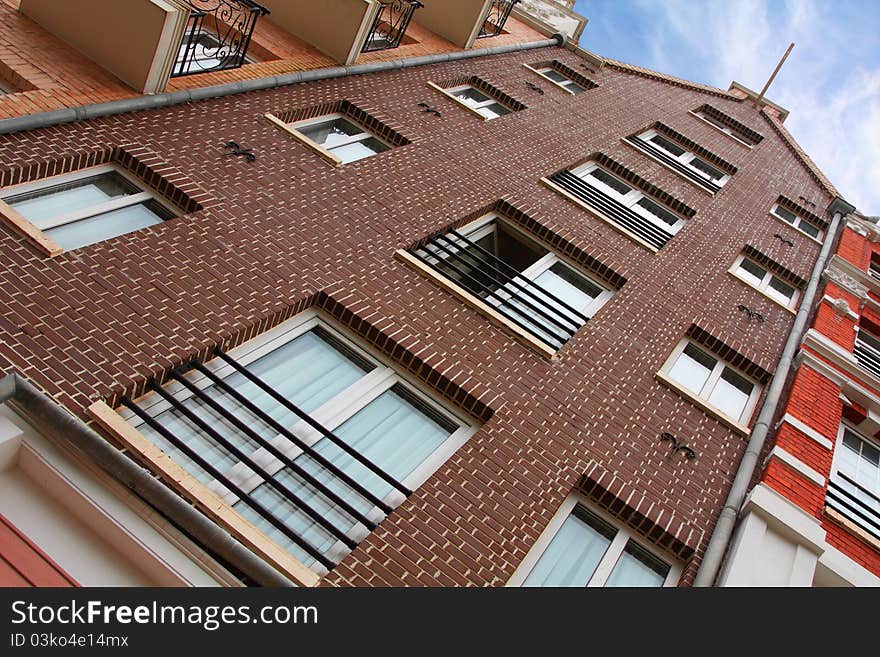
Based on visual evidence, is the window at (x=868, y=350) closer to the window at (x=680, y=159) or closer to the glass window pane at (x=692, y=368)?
the glass window pane at (x=692, y=368)

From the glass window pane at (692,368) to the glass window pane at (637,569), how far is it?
324cm

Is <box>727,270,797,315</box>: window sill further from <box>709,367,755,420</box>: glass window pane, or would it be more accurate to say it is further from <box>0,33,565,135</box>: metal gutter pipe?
<box>0,33,565,135</box>: metal gutter pipe

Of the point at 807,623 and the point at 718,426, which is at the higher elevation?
the point at 718,426

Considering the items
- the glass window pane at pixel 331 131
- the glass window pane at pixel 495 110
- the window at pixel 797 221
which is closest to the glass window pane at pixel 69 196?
the glass window pane at pixel 331 131

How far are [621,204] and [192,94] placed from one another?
7.90 metres

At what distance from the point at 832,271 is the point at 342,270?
11.2 m

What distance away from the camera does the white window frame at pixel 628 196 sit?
14047 millimetres

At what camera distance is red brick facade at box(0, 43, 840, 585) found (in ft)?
20.5

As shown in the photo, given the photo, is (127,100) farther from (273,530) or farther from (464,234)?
(273,530)

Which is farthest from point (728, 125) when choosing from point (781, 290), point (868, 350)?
point (868, 350)

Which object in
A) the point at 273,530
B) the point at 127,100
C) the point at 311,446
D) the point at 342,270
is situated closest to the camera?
the point at 273,530

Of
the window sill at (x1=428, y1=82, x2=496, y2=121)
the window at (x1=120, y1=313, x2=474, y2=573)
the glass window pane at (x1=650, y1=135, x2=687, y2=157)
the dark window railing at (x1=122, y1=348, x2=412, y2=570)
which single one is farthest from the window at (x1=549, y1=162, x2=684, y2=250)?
the dark window railing at (x1=122, y1=348, x2=412, y2=570)

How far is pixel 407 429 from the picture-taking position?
7367 millimetres

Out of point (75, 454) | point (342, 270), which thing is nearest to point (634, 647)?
point (75, 454)
